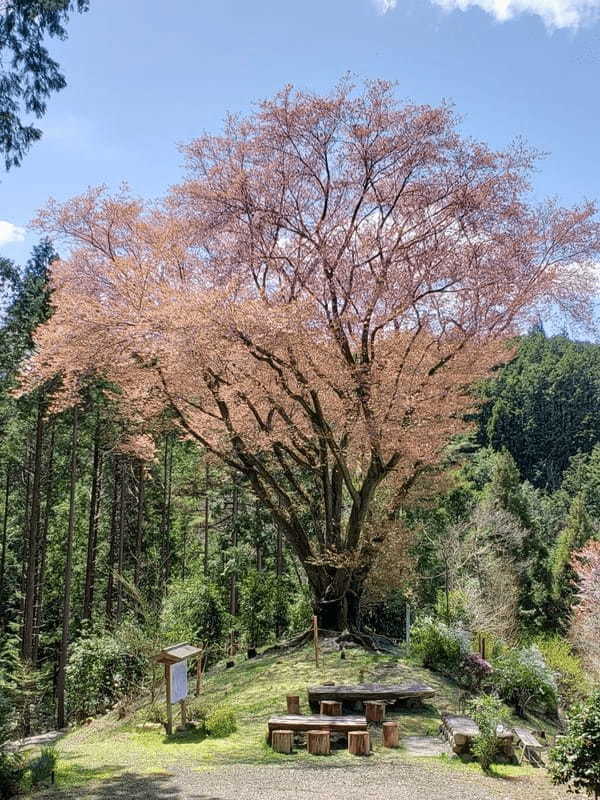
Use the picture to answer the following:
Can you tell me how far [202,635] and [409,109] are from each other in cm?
1341

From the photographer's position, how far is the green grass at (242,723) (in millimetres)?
7250

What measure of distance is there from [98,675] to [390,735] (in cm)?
865

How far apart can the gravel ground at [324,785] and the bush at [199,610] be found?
1064 cm

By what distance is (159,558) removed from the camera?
2506 centimetres

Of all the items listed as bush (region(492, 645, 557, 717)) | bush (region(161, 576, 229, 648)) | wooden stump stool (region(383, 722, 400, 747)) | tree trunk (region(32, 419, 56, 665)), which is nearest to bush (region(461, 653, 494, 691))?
bush (region(492, 645, 557, 717))

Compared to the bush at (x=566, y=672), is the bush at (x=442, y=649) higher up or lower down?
higher up

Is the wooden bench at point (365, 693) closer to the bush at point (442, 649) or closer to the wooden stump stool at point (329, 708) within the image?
the wooden stump stool at point (329, 708)

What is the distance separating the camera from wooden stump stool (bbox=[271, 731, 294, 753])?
7.76 metres

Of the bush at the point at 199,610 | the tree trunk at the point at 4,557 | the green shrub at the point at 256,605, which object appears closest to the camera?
the bush at the point at 199,610

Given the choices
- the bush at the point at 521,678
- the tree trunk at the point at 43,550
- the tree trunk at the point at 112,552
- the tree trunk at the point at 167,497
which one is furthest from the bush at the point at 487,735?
the tree trunk at the point at 167,497

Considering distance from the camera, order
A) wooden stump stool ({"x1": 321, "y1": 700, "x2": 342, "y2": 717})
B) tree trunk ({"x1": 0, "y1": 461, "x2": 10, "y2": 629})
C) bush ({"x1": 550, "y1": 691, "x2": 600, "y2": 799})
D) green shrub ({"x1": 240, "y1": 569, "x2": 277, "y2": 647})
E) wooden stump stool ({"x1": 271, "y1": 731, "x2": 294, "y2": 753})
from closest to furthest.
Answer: bush ({"x1": 550, "y1": 691, "x2": 600, "y2": 799}), wooden stump stool ({"x1": 271, "y1": 731, "x2": 294, "y2": 753}), wooden stump stool ({"x1": 321, "y1": 700, "x2": 342, "y2": 717}), green shrub ({"x1": 240, "y1": 569, "x2": 277, "y2": 647}), tree trunk ({"x1": 0, "y1": 461, "x2": 10, "y2": 629})

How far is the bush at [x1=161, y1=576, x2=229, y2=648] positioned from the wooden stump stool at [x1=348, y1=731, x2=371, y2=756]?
9.95 metres

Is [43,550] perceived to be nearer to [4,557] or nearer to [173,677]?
[4,557]

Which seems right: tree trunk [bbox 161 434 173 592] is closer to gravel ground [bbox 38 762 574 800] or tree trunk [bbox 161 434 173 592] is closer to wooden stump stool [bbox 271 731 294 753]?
wooden stump stool [bbox 271 731 294 753]
